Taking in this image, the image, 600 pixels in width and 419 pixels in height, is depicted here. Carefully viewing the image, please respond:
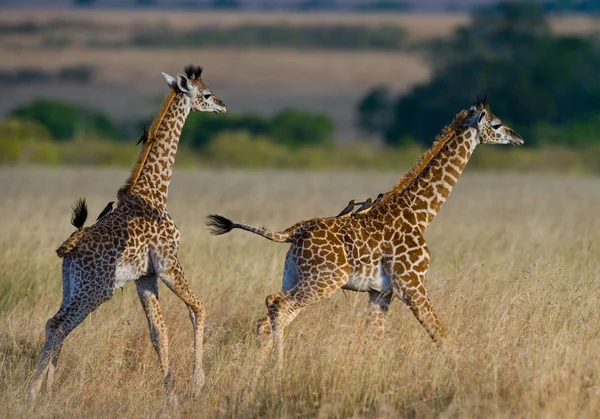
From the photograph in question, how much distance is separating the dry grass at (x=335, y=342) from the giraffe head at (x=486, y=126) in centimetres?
135

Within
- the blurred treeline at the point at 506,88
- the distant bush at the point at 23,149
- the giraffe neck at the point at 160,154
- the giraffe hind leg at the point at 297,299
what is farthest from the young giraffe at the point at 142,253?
the blurred treeline at the point at 506,88

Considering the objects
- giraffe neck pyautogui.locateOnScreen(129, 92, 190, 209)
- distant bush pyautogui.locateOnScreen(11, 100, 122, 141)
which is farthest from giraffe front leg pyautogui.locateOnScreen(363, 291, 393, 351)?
distant bush pyautogui.locateOnScreen(11, 100, 122, 141)

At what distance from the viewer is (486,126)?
33.5 feet

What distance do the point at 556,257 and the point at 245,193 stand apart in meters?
15.8

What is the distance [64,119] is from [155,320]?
56516 mm

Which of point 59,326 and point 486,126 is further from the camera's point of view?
point 486,126

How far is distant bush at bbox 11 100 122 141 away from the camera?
63.4 m

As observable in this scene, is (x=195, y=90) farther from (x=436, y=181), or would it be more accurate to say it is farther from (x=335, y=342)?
(x=335, y=342)

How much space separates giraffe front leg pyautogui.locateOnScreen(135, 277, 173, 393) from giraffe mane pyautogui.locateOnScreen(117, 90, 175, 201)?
0.76 m

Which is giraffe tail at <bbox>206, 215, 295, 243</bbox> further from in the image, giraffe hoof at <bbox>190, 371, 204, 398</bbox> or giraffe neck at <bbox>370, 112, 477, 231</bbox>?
giraffe hoof at <bbox>190, 371, 204, 398</bbox>

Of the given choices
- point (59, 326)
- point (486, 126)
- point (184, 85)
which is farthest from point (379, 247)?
point (59, 326)

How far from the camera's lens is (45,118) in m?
65.1

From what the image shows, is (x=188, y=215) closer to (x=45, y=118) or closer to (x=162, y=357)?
(x=162, y=357)

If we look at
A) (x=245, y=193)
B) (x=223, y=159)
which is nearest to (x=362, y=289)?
(x=245, y=193)
